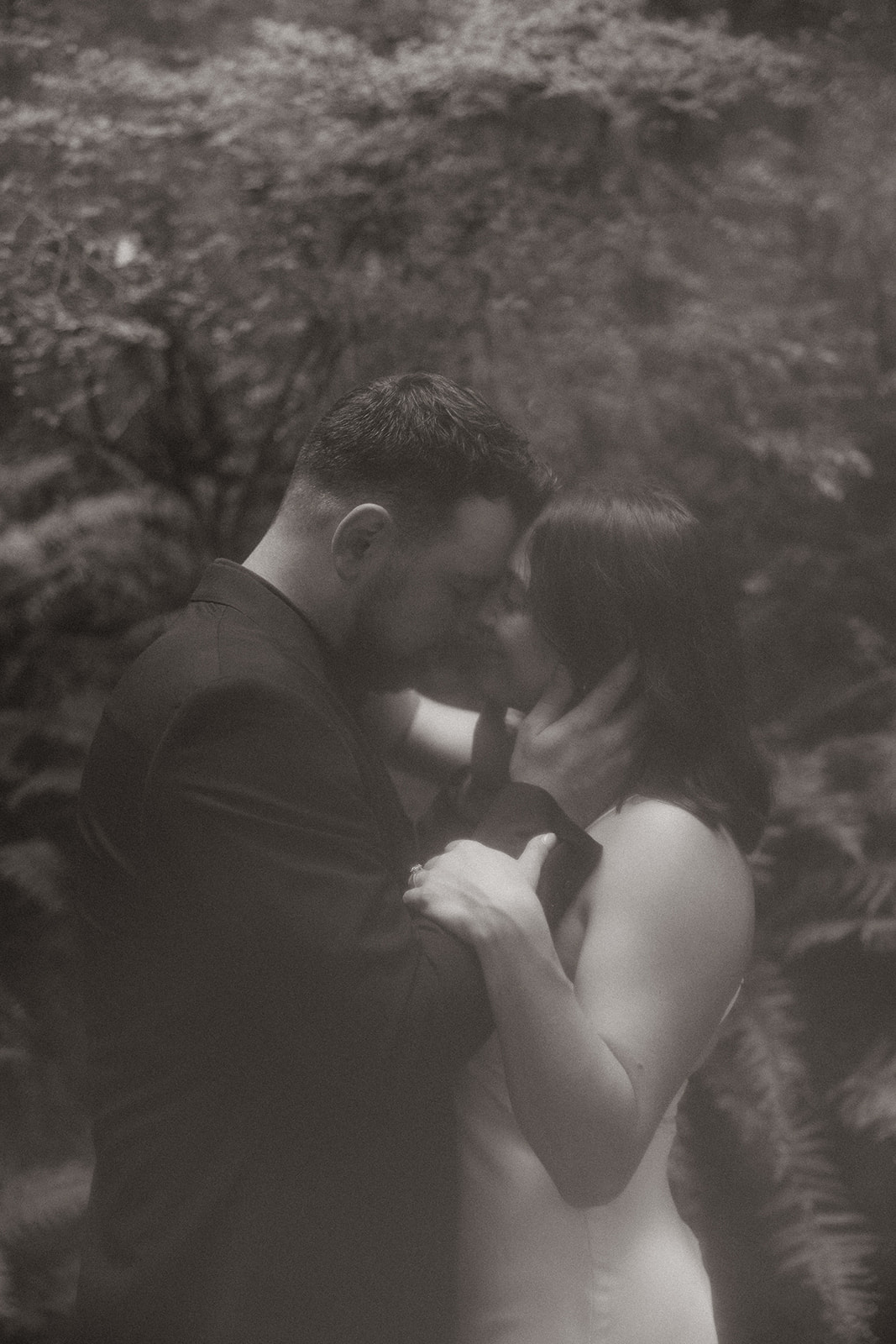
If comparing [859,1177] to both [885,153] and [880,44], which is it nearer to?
[885,153]

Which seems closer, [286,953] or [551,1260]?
[286,953]

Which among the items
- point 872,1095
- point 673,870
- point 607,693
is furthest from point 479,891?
point 872,1095

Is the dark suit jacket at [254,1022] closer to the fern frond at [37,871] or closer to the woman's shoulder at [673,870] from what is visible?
the woman's shoulder at [673,870]

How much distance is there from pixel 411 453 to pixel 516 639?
1.26ft

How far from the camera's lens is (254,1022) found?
5.84 ft

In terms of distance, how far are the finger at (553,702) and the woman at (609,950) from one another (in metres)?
0.02

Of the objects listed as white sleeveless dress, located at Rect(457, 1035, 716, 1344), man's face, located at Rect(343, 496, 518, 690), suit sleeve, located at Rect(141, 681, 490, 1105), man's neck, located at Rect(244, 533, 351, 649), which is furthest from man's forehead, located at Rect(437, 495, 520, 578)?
white sleeveless dress, located at Rect(457, 1035, 716, 1344)

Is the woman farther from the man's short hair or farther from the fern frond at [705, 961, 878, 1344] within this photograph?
the fern frond at [705, 961, 878, 1344]

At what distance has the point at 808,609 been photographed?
4.33m

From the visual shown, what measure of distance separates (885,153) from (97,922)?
4103mm

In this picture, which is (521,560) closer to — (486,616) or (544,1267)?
(486,616)

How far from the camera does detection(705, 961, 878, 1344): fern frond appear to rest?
3.19 meters

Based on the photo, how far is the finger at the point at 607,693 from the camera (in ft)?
6.80

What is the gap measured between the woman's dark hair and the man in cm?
14
